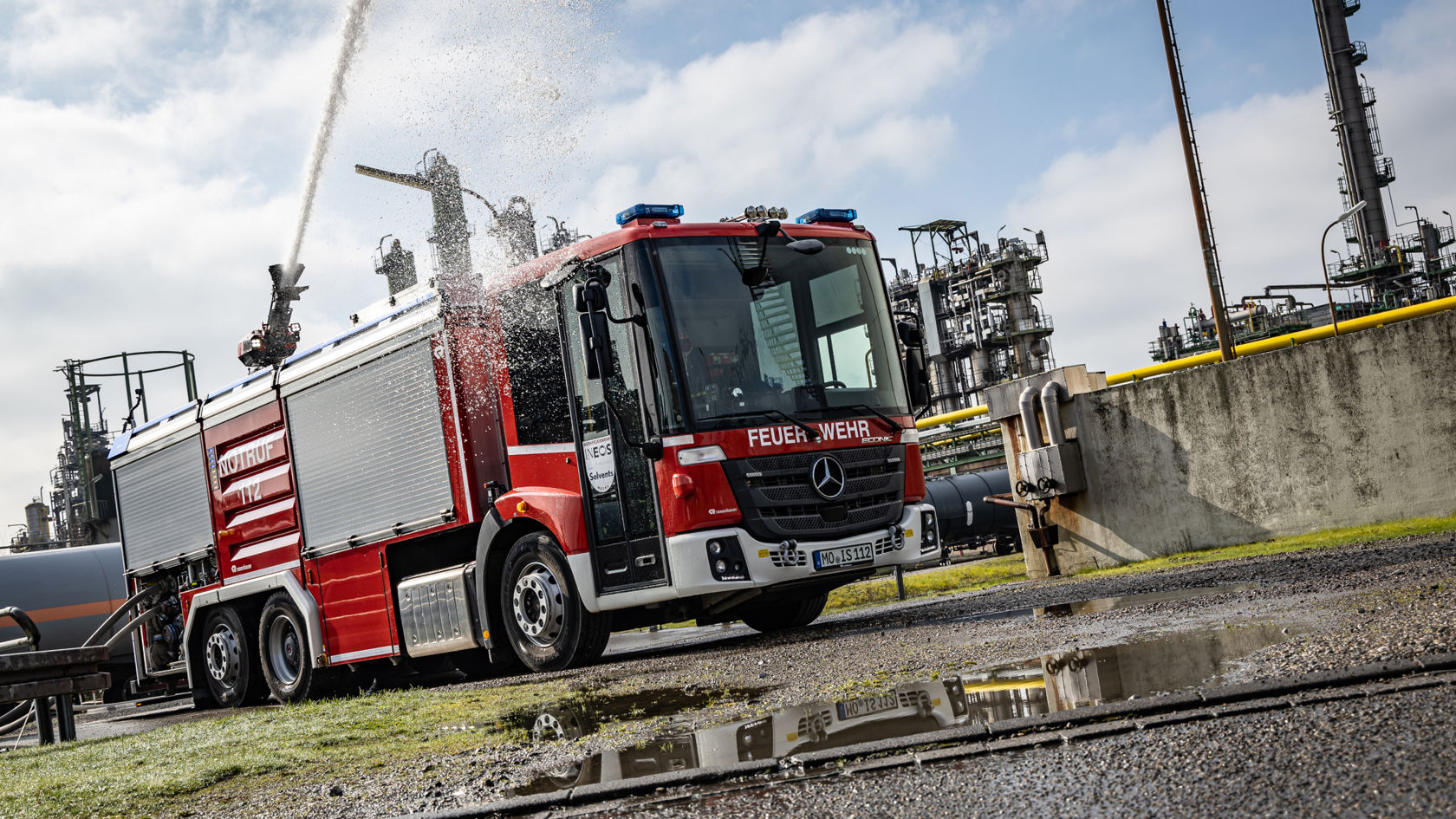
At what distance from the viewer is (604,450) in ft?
28.3

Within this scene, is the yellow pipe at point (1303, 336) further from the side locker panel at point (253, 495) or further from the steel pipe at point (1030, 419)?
the side locker panel at point (253, 495)

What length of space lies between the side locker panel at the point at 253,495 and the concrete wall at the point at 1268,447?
8326 mm

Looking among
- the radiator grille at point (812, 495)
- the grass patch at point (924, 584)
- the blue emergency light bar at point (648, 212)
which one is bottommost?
the grass patch at point (924, 584)

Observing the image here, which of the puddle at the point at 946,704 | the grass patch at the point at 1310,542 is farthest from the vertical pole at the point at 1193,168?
the puddle at the point at 946,704

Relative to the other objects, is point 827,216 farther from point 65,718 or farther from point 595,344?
point 65,718

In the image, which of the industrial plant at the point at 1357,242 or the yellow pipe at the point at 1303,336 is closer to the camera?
the yellow pipe at the point at 1303,336

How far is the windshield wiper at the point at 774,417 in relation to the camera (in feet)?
Answer: 27.2

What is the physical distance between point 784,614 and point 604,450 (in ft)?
9.99

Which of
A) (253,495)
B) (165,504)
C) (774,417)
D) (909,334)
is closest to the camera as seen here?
(774,417)

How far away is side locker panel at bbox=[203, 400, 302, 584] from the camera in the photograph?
11742 millimetres

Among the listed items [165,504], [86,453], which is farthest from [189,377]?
[165,504]

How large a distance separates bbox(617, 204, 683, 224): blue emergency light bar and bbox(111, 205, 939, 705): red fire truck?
0.06 feet

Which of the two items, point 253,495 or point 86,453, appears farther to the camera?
point 86,453

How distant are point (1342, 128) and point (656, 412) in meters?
49.4
